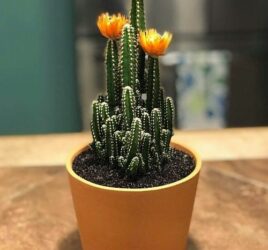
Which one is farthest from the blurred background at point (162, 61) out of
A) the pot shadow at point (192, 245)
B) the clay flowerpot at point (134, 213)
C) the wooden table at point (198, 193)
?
the clay flowerpot at point (134, 213)

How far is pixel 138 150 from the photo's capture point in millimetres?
554

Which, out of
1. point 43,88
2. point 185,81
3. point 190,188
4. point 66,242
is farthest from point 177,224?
point 43,88

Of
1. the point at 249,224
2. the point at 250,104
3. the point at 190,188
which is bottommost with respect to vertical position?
the point at 250,104

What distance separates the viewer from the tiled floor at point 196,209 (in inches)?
27.6

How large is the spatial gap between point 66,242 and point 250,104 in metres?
1.08

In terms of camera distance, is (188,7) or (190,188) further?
(188,7)

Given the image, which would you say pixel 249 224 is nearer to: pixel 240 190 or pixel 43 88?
pixel 240 190

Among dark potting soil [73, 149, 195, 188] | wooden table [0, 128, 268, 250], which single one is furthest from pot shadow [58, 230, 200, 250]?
dark potting soil [73, 149, 195, 188]

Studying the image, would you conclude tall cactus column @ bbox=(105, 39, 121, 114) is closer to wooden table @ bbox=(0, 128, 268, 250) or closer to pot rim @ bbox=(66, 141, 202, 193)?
pot rim @ bbox=(66, 141, 202, 193)

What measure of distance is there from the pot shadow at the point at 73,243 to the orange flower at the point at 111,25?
294mm

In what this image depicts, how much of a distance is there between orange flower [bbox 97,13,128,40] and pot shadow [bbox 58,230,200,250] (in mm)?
294

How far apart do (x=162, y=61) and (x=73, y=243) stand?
3.11 feet

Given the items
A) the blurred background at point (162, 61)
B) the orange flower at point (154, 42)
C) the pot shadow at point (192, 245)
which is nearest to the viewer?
the orange flower at point (154, 42)

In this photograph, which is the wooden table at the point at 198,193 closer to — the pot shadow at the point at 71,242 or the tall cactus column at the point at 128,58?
the pot shadow at the point at 71,242
